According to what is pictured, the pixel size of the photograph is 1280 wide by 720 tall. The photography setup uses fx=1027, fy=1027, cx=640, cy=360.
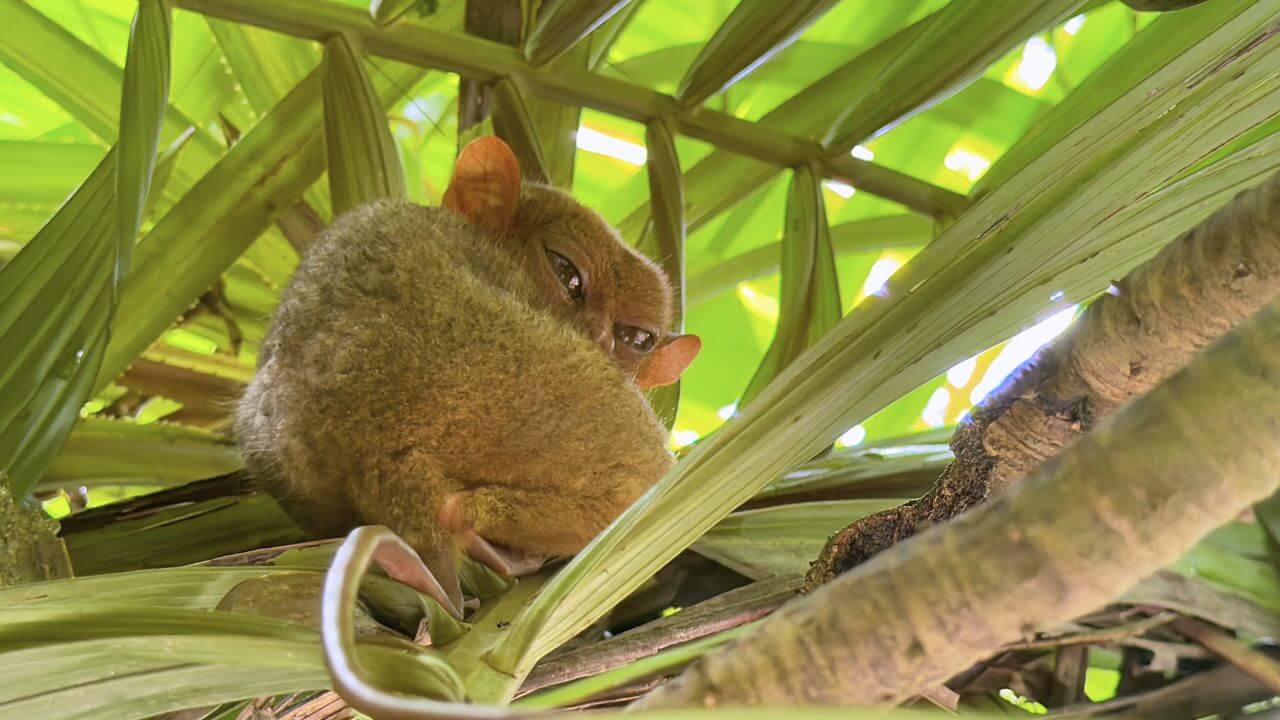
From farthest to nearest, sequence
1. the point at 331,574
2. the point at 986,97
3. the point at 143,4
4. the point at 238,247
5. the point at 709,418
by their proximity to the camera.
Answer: the point at 709,418 < the point at 986,97 < the point at 238,247 < the point at 143,4 < the point at 331,574

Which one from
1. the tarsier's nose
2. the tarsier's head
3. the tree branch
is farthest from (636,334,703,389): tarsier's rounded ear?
the tree branch

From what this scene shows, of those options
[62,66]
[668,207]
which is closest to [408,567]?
[668,207]

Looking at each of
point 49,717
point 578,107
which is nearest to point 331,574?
point 49,717

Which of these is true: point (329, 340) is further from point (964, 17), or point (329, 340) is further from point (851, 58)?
point (851, 58)

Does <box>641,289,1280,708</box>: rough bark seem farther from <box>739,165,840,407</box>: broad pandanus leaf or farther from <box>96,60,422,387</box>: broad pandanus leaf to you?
<box>96,60,422,387</box>: broad pandanus leaf

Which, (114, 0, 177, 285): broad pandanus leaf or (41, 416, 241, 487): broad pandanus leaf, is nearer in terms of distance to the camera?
(114, 0, 177, 285): broad pandanus leaf
